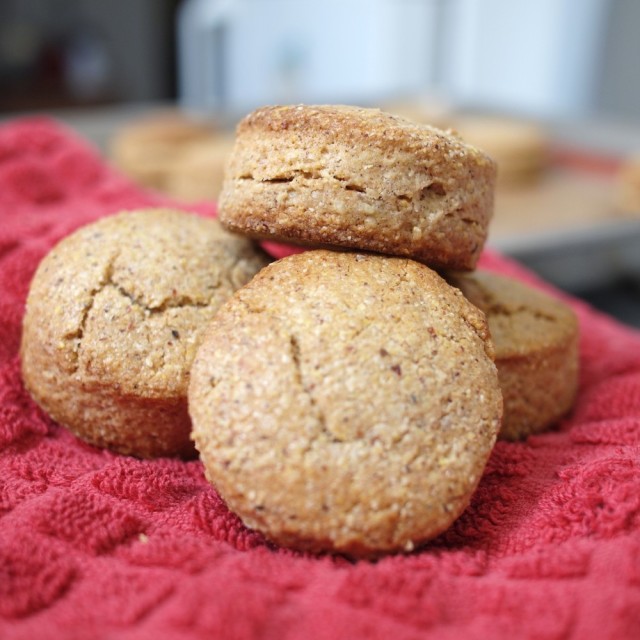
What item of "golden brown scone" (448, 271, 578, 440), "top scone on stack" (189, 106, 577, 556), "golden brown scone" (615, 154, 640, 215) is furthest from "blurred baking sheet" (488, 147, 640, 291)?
"top scone on stack" (189, 106, 577, 556)

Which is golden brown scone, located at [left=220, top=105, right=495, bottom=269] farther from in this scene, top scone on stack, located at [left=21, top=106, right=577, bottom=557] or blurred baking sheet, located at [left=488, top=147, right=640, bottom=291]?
blurred baking sheet, located at [left=488, top=147, right=640, bottom=291]

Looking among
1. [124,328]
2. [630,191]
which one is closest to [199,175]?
[630,191]

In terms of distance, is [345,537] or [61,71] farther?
[61,71]

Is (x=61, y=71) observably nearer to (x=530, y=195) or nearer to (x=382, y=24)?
(x=382, y=24)

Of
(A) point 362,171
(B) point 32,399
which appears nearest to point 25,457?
(B) point 32,399

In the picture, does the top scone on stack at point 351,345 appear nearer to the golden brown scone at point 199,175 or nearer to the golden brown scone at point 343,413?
the golden brown scone at point 343,413

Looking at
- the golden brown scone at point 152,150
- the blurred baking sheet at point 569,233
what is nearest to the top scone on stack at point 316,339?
the blurred baking sheet at point 569,233
